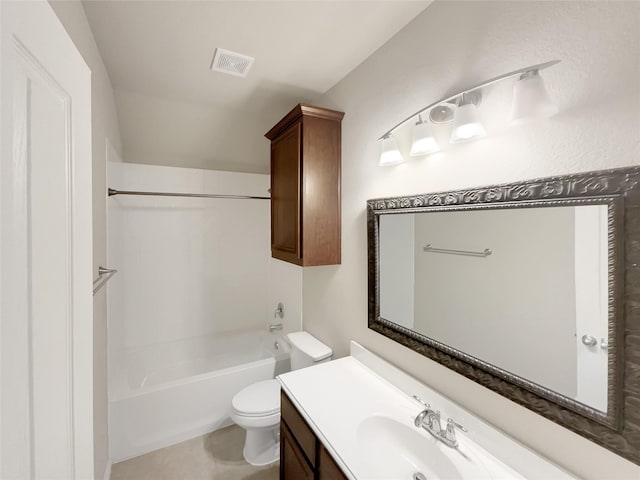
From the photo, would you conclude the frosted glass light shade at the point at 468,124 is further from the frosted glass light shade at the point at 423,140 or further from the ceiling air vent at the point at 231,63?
the ceiling air vent at the point at 231,63

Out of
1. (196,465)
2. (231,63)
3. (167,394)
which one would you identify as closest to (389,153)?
(231,63)

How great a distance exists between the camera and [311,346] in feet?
6.49

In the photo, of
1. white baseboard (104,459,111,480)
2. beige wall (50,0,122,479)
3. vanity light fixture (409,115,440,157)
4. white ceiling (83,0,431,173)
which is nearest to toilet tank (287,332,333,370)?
beige wall (50,0,122,479)

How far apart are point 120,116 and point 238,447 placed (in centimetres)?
265

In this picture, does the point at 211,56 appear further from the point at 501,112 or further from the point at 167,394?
the point at 167,394

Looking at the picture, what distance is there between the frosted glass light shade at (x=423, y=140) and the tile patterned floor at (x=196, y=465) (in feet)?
7.02

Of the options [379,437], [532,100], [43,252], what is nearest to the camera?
[43,252]

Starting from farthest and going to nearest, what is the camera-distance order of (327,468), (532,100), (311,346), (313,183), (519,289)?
1. (311,346)
2. (313,183)
3. (327,468)
4. (519,289)
5. (532,100)

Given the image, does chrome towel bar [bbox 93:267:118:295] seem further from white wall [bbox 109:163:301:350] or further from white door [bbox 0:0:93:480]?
white door [bbox 0:0:93:480]

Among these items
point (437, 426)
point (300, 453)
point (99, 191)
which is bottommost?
point (300, 453)

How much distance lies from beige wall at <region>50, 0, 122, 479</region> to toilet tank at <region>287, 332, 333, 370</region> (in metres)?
1.18

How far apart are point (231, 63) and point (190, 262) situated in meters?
1.95

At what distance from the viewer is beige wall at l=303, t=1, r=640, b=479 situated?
0.73m

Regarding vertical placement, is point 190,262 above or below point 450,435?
above
